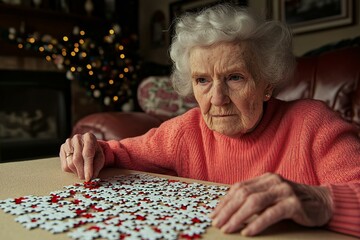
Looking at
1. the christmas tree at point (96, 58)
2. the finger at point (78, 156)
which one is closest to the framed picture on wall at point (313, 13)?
the christmas tree at point (96, 58)

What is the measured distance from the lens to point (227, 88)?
4.53 feet

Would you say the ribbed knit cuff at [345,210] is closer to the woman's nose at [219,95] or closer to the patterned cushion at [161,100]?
the woman's nose at [219,95]

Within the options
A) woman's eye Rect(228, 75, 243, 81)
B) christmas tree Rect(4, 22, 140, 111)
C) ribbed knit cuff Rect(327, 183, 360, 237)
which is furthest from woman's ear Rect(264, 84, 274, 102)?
christmas tree Rect(4, 22, 140, 111)

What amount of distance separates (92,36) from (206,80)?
4366mm

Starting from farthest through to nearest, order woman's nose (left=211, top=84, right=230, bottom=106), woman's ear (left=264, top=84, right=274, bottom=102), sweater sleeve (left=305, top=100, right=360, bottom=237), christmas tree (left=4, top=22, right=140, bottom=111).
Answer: christmas tree (left=4, top=22, right=140, bottom=111), woman's ear (left=264, top=84, right=274, bottom=102), woman's nose (left=211, top=84, right=230, bottom=106), sweater sleeve (left=305, top=100, right=360, bottom=237)

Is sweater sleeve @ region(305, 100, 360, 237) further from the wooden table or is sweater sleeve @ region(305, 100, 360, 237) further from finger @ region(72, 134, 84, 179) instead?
finger @ region(72, 134, 84, 179)

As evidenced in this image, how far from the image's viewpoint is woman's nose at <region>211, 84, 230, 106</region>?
1.35m

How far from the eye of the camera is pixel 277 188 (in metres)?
0.80

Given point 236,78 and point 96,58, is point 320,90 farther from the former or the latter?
point 96,58

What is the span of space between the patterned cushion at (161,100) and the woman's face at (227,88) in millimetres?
1683

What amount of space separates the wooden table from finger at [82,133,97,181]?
0.05 m

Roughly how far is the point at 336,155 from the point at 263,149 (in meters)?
0.30

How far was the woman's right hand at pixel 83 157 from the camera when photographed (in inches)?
52.3

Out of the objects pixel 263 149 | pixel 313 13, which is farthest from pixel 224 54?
pixel 313 13
